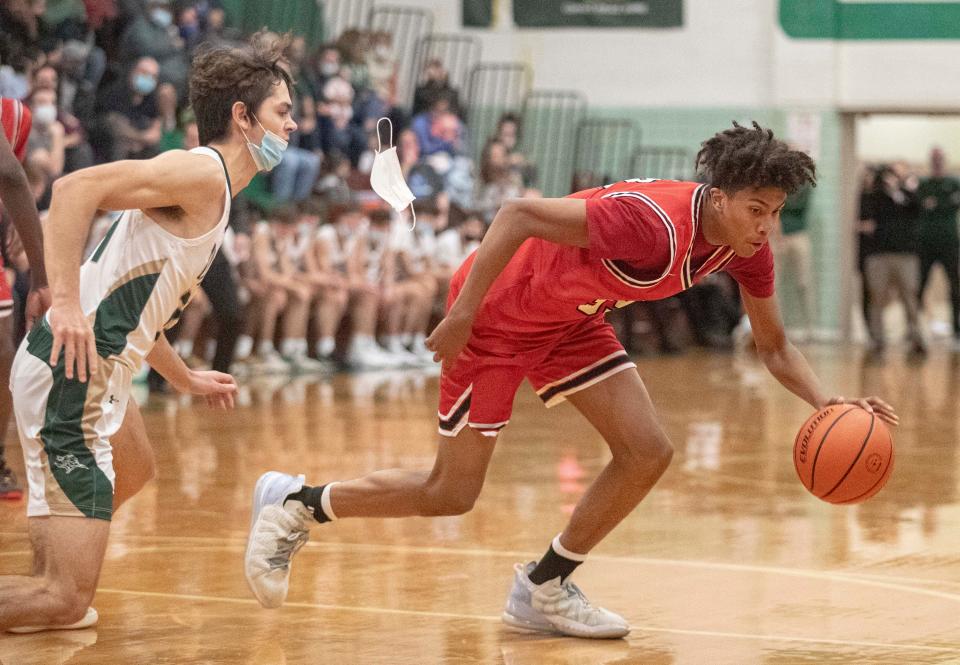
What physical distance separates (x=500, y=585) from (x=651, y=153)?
1431 centimetres

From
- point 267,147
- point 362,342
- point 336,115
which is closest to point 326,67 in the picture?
point 336,115

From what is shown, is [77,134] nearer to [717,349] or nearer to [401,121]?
[401,121]

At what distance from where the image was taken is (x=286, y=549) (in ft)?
15.7

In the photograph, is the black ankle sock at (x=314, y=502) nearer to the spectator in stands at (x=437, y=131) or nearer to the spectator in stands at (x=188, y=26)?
the spectator in stands at (x=188, y=26)

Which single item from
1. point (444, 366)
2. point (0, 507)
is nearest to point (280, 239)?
point (0, 507)

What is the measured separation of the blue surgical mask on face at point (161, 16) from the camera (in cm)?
1425

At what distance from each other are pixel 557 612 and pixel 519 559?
104cm

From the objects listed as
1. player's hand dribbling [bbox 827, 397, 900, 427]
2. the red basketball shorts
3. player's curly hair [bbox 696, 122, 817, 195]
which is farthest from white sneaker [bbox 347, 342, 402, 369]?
player's curly hair [bbox 696, 122, 817, 195]

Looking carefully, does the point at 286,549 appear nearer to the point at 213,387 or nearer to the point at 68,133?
the point at 213,387

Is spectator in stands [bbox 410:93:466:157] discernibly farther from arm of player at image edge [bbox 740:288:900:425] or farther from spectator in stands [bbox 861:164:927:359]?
arm of player at image edge [bbox 740:288:900:425]

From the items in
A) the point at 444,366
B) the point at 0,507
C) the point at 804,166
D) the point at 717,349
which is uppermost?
the point at 804,166

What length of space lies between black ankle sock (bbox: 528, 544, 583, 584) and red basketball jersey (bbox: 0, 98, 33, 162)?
296 centimetres

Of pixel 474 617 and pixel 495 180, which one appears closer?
pixel 474 617

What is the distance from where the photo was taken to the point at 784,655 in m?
4.35
